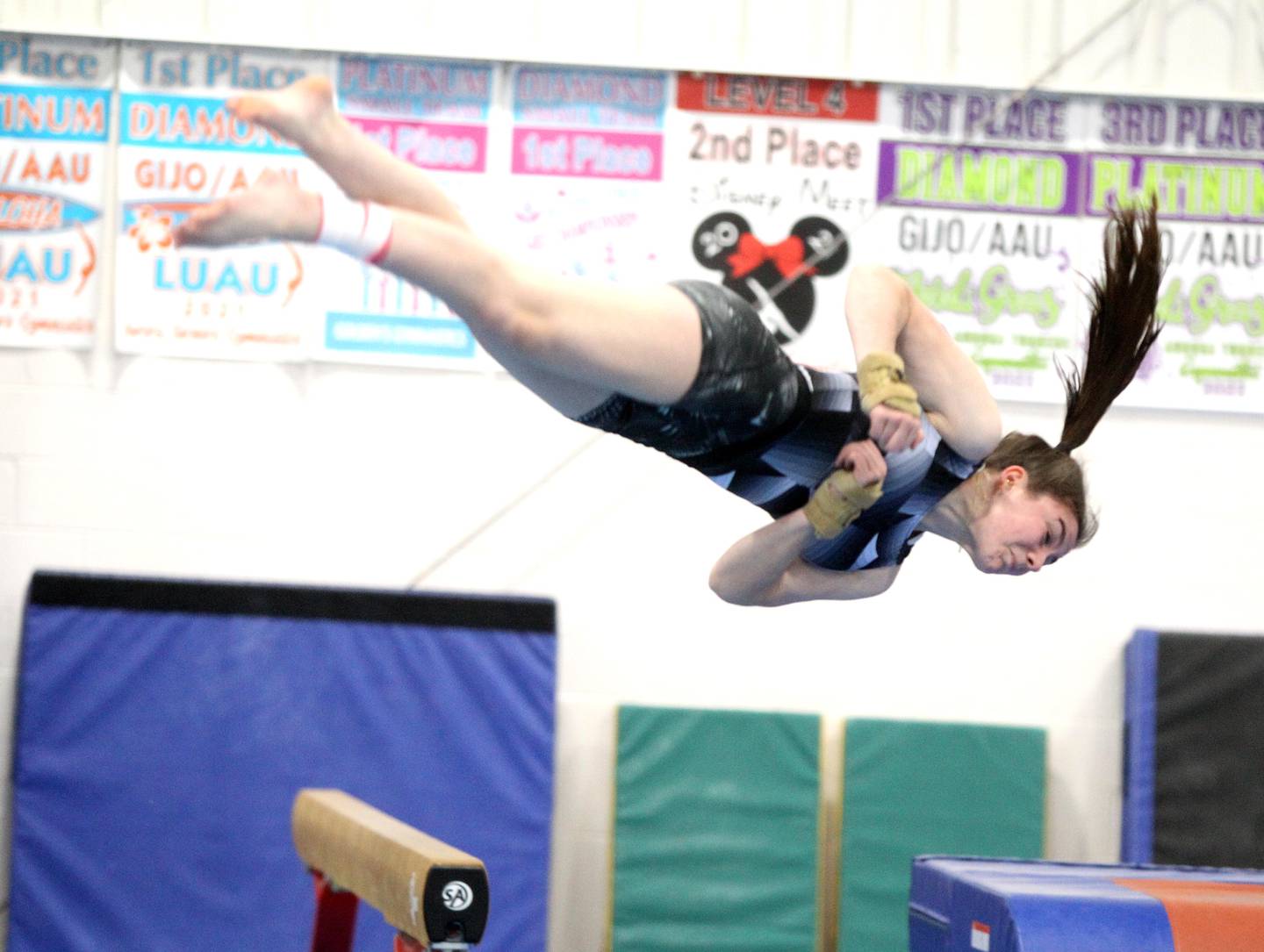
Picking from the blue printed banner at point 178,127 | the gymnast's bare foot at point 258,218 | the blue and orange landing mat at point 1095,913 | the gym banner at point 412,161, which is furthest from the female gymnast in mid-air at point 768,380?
the blue printed banner at point 178,127

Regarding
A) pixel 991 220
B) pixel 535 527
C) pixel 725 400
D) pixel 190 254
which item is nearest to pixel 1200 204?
pixel 991 220

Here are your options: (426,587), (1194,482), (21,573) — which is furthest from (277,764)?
(1194,482)

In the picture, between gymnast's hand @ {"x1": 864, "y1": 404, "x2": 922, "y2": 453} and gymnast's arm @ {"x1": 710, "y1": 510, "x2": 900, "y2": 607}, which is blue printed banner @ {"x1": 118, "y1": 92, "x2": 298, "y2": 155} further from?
gymnast's hand @ {"x1": 864, "y1": 404, "x2": 922, "y2": 453}

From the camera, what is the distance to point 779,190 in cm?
577

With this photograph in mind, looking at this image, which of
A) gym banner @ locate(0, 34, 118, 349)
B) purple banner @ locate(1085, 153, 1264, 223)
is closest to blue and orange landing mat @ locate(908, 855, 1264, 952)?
purple banner @ locate(1085, 153, 1264, 223)

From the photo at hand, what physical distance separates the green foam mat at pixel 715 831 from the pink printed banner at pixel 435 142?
2216 mm

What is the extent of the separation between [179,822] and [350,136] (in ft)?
12.0

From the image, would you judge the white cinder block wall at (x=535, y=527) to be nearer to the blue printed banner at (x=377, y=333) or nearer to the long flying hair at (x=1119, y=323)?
the blue printed banner at (x=377, y=333)

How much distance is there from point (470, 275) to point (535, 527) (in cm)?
329

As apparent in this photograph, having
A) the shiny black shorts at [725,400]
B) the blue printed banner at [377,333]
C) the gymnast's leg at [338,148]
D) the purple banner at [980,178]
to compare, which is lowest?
the shiny black shorts at [725,400]

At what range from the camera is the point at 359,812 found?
385cm

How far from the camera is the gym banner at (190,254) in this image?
5.71 metres

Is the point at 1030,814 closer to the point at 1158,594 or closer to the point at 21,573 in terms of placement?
the point at 1158,594

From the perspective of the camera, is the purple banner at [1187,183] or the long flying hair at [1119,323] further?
the purple banner at [1187,183]
